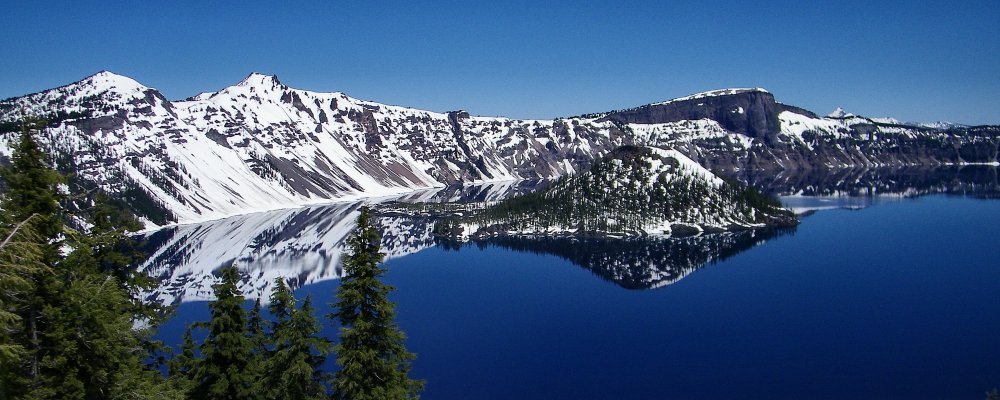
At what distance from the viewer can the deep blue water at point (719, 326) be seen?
223ft

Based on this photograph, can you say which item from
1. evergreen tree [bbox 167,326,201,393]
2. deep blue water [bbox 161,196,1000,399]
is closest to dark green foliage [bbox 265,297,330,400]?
evergreen tree [bbox 167,326,201,393]

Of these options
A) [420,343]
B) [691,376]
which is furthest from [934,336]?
[420,343]

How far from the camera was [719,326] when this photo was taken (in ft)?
294

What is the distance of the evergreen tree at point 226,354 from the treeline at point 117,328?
51mm

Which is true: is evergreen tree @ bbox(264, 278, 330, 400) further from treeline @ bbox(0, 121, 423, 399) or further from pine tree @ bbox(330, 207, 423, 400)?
pine tree @ bbox(330, 207, 423, 400)

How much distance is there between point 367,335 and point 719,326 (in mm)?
72880

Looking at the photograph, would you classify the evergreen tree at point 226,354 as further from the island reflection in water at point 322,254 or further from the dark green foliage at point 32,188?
the island reflection in water at point 322,254

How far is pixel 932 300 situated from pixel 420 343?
75869 mm

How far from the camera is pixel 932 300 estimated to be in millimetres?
100438

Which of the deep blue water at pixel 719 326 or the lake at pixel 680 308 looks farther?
the lake at pixel 680 308

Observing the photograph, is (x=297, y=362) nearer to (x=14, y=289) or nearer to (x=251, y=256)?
(x=14, y=289)

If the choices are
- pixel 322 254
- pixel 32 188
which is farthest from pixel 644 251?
pixel 32 188

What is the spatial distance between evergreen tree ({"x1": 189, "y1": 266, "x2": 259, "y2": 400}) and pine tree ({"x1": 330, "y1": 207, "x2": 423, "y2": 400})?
5.01m

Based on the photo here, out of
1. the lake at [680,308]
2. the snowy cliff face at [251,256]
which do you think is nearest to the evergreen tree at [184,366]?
the lake at [680,308]
